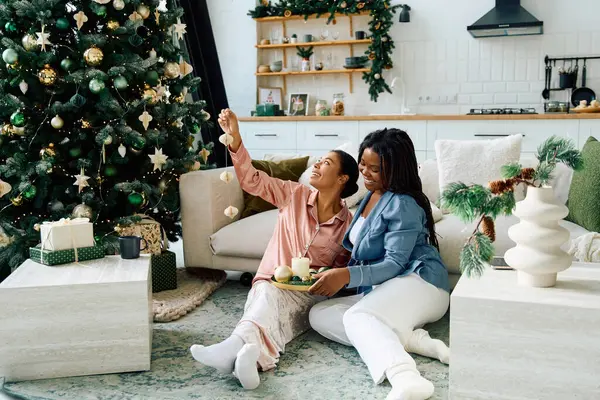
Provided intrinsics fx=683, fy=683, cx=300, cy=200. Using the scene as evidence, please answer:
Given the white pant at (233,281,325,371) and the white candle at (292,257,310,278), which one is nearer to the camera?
the white pant at (233,281,325,371)

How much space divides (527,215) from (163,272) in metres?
2.12

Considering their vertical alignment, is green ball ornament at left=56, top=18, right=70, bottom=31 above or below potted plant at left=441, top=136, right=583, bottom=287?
above

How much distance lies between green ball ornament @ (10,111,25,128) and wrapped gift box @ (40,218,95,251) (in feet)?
2.45

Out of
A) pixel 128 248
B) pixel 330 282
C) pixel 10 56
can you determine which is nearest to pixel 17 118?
pixel 10 56

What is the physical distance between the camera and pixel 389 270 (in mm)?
2539

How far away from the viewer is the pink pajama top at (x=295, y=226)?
282 cm

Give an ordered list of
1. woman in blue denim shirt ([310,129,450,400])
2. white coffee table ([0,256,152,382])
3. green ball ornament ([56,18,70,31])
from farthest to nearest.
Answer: green ball ornament ([56,18,70,31])
woman in blue denim shirt ([310,129,450,400])
white coffee table ([0,256,152,382])

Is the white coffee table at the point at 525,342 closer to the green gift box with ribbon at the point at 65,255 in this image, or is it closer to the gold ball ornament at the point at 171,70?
the green gift box with ribbon at the point at 65,255

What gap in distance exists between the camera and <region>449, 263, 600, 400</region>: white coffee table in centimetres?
180

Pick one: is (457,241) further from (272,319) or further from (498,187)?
(498,187)

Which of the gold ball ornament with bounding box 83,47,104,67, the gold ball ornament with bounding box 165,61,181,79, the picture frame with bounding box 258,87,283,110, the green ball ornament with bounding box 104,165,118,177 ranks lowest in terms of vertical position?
the green ball ornament with bounding box 104,165,118,177

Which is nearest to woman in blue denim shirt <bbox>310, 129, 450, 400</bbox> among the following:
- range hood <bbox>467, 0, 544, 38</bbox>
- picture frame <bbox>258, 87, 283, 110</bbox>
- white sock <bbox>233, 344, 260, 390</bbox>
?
white sock <bbox>233, 344, 260, 390</bbox>

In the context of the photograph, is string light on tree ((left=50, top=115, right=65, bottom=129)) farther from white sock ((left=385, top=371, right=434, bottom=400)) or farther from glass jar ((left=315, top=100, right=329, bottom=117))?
glass jar ((left=315, top=100, right=329, bottom=117))

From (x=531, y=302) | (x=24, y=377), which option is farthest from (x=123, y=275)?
(x=531, y=302)
